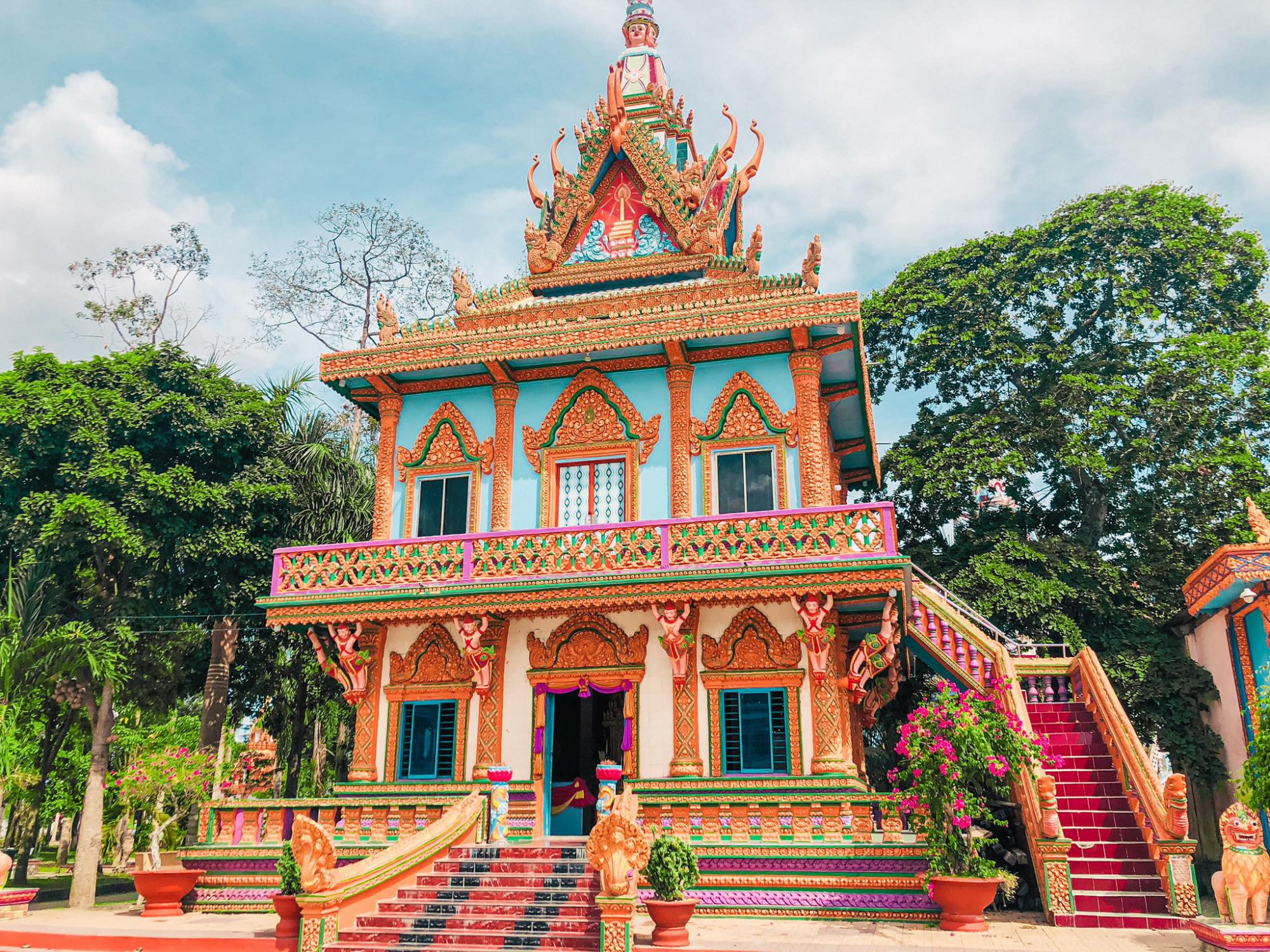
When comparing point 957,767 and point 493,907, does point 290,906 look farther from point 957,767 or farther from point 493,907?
point 957,767

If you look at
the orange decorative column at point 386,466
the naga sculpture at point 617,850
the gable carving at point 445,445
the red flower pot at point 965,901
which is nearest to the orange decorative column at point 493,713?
the orange decorative column at point 386,466

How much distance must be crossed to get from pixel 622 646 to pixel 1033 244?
637 inches

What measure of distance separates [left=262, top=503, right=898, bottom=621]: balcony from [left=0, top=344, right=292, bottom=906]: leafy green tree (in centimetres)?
468

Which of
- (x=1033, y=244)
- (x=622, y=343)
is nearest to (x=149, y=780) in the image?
A: (x=622, y=343)

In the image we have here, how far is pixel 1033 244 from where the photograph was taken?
81.0ft

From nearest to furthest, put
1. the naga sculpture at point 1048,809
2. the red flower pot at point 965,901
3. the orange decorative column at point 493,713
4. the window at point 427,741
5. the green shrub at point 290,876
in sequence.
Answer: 1. the green shrub at point 290,876
2. the red flower pot at point 965,901
3. the naga sculpture at point 1048,809
4. the orange decorative column at point 493,713
5. the window at point 427,741

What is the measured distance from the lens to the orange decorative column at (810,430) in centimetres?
1546

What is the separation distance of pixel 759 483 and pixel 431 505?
5.60 metres

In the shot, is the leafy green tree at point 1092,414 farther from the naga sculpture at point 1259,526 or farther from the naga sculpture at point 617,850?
the naga sculpture at point 617,850

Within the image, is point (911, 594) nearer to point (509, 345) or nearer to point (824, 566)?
point (824, 566)

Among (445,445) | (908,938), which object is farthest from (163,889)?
(908,938)

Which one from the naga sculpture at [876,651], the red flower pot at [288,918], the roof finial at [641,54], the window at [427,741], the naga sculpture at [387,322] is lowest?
the red flower pot at [288,918]

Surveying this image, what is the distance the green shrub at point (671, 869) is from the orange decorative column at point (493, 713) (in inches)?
196

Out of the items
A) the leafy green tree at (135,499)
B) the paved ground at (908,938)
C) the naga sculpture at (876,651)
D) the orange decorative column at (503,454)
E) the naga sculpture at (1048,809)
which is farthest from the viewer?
the leafy green tree at (135,499)
